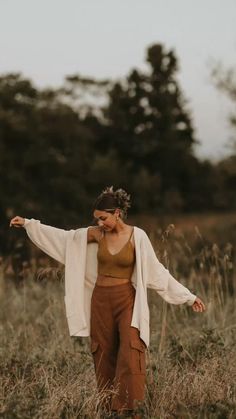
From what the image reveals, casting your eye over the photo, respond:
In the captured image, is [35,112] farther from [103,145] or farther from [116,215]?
[116,215]

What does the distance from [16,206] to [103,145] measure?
50.1 feet

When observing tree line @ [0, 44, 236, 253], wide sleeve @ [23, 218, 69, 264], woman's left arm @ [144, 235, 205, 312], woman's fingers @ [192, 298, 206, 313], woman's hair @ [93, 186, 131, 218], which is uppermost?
tree line @ [0, 44, 236, 253]

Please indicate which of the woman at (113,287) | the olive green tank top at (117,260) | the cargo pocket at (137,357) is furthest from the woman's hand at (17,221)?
the cargo pocket at (137,357)

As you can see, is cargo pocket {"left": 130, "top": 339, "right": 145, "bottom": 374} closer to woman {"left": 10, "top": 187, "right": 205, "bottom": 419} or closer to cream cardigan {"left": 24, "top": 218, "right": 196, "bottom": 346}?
woman {"left": 10, "top": 187, "right": 205, "bottom": 419}

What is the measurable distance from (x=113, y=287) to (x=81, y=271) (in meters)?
0.31

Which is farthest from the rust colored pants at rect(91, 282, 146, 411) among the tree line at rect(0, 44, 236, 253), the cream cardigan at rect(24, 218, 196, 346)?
the tree line at rect(0, 44, 236, 253)

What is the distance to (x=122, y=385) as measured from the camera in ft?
17.7

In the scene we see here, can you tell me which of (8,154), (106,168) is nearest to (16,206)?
(8,154)

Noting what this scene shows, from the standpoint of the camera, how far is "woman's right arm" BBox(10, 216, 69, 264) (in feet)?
18.8

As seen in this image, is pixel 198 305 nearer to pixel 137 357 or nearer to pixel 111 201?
pixel 137 357

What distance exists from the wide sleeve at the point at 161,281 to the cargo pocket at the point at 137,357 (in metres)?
0.44

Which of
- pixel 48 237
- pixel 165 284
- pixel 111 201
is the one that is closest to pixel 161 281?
pixel 165 284

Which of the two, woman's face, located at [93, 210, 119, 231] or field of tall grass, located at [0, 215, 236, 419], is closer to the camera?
field of tall grass, located at [0, 215, 236, 419]

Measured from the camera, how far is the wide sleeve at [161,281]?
559cm
